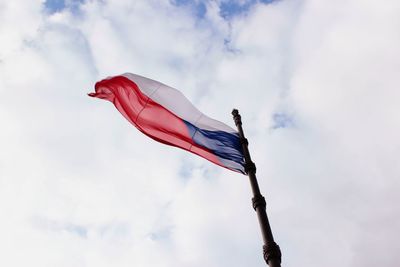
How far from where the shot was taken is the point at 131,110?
42.4ft

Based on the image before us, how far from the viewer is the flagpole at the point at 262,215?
711 cm

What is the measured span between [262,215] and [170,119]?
5166mm

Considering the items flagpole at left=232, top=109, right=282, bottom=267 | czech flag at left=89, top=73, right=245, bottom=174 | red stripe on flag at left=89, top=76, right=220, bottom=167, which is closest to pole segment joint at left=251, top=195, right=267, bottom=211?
flagpole at left=232, top=109, right=282, bottom=267

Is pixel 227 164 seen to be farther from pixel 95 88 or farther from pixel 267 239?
pixel 95 88

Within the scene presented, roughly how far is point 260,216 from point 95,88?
28.4 feet

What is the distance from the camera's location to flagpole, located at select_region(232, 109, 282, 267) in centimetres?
711

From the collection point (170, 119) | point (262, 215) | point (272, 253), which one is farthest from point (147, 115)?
point (272, 253)

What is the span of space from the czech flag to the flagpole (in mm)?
428

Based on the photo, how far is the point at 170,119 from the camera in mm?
12125

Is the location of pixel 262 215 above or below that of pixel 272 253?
above

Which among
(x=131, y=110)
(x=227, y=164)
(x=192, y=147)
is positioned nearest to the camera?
(x=227, y=164)

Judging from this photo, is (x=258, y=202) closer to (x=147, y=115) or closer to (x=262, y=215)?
(x=262, y=215)

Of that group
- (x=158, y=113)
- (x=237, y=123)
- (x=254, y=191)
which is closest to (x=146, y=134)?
(x=158, y=113)

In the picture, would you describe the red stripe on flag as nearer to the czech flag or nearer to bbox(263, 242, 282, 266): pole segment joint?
the czech flag
